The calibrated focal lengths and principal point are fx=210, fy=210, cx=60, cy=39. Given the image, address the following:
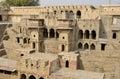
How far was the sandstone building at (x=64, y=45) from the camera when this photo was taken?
957 inches

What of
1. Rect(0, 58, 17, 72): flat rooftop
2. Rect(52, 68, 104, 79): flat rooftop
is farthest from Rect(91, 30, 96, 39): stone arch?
Rect(0, 58, 17, 72): flat rooftop

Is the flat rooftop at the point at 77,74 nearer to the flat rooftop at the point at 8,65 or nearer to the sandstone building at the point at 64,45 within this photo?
the sandstone building at the point at 64,45

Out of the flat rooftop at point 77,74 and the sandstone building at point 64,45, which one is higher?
the sandstone building at point 64,45

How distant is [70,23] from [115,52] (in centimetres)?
723

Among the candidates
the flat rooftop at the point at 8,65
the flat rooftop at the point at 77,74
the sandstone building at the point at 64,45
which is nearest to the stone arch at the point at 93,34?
the sandstone building at the point at 64,45

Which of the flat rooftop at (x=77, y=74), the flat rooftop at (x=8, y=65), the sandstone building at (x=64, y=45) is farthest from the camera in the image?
the flat rooftop at (x=8, y=65)

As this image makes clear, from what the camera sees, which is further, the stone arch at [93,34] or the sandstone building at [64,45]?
the stone arch at [93,34]

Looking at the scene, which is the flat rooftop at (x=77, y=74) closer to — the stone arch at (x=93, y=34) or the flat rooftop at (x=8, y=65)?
the flat rooftop at (x=8, y=65)

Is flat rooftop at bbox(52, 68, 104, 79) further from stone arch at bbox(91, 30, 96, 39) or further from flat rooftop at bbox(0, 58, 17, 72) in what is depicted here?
stone arch at bbox(91, 30, 96, 39)

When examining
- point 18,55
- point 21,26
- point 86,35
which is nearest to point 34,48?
point 18,55

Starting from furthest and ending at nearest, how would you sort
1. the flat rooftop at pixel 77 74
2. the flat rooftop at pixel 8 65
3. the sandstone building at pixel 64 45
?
the flat rooftop at pixel 8 65
the sandstone building at pixel 64 45
the flat rooftop at pixel 77 74

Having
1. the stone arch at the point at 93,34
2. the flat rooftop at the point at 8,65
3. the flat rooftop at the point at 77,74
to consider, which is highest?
the stone arch at the point at 93,34

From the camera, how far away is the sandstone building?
2431 centimetres

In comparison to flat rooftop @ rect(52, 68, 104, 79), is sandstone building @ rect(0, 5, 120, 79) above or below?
above
